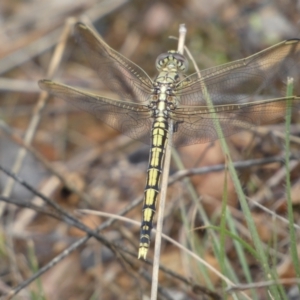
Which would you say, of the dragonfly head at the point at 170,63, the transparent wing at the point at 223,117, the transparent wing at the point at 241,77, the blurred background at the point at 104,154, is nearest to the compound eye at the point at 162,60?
the dragonfly head at the point at 170,63

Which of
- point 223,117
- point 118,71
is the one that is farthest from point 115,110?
point 223,117

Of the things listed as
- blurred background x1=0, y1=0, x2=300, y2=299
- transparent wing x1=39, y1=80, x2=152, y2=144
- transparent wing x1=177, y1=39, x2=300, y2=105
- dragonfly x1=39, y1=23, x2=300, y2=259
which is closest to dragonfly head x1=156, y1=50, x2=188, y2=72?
dragonfly x1=39, y1=23, x2=300, y2=259

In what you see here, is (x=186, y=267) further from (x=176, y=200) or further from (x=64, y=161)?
(x=64, y=161)

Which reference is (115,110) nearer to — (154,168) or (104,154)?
(154,168)

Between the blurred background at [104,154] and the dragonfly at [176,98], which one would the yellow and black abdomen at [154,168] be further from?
the blurred background at [104,154]

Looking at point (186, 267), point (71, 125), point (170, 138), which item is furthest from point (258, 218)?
point (71, 125)

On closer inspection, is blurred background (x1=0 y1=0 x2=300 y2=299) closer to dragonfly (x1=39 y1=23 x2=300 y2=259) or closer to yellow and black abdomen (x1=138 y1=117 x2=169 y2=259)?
yellow and black abdomen (x1=138 y1=117 x2=169 y2=259)
